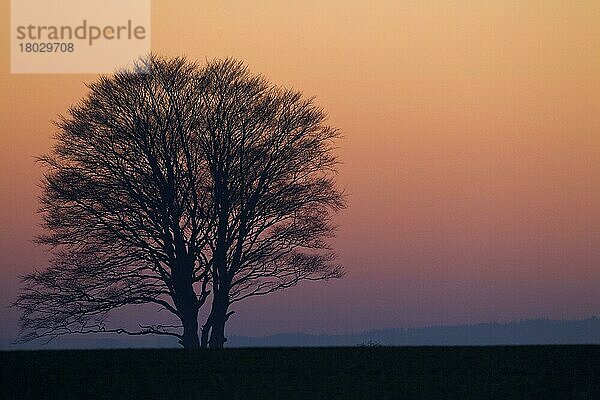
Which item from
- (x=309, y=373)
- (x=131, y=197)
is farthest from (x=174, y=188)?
(x=309, y=373)

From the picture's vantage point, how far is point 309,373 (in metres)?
13.4

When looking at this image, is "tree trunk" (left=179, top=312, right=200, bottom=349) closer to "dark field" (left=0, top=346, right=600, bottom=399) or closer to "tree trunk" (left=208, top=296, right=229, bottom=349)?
"tree trunk" (left=208, top=296, right=229, bottom=349)

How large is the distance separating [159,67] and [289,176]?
206 inches

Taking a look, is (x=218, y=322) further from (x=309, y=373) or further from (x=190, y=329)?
(x=309, y=373)

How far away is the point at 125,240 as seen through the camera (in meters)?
31.5

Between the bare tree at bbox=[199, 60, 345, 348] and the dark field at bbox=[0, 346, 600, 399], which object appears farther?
the bare tree at bbox=[199, 60, 345, 348]

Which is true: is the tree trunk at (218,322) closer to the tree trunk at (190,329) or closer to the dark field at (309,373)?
the tree trunk at (190,329)

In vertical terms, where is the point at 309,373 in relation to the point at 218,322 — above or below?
below

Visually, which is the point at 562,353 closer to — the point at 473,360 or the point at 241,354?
the point at 473,360

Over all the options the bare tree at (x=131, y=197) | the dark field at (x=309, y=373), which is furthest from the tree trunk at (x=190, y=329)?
the dark field at (x=309, y=373)

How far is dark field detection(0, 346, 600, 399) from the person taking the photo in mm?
11852

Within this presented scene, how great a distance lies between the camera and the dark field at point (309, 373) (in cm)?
1185

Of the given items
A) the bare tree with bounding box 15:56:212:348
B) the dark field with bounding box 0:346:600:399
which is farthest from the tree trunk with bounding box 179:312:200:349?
the dark field with bounding box 0:346:600:399

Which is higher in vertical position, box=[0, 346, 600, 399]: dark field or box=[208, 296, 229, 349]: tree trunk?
box=[208, 296, 229, 349]: tree trunk
